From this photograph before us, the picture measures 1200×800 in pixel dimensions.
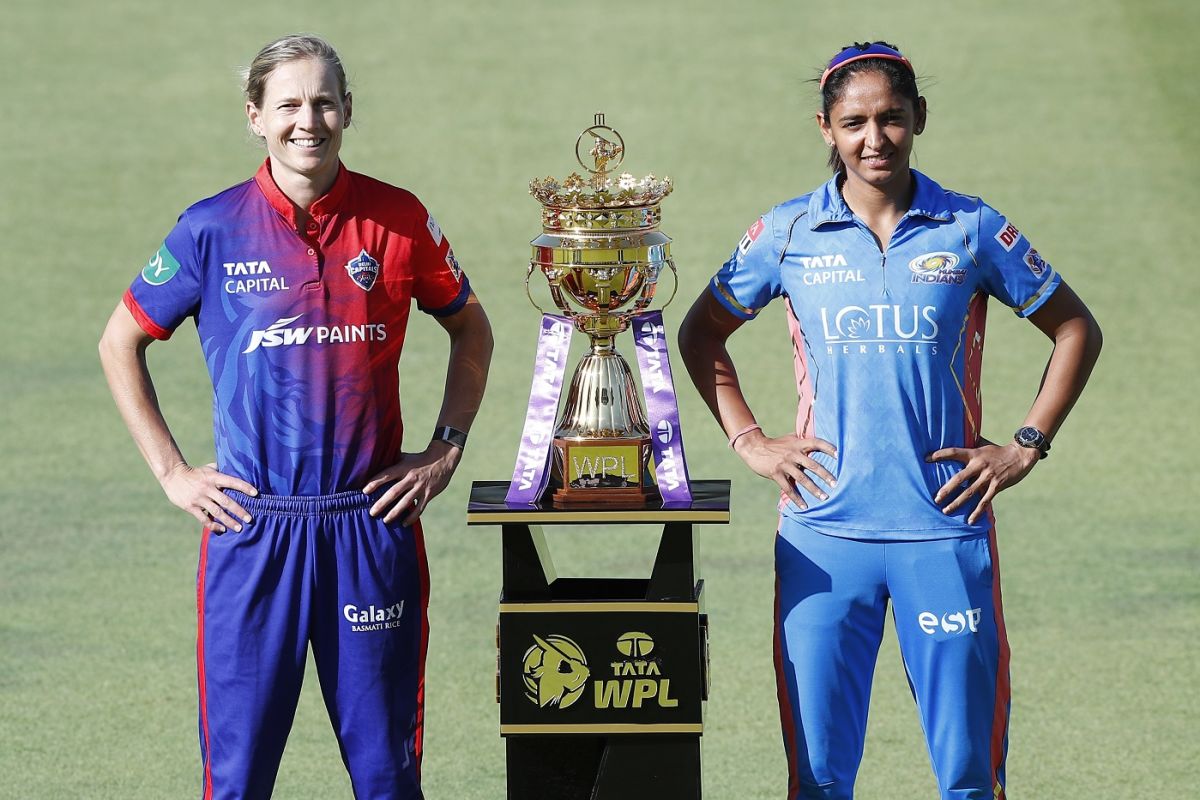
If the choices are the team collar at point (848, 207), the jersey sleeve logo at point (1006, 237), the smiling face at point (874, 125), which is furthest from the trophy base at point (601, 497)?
the jersey sleeve logo at point (1006, 237)

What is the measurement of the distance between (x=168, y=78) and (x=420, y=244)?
10.4 meters

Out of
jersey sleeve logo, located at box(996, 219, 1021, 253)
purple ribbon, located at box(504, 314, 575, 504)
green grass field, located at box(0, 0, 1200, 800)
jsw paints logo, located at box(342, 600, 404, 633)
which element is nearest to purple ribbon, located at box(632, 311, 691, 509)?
purple ribbon, located at box(504, 314, 575, 504)

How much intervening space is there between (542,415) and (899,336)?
732 mm

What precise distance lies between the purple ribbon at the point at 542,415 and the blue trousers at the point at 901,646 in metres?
0.54

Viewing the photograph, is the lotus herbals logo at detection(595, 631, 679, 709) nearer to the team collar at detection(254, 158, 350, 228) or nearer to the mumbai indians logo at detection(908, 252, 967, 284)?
the mumbai indians logo at detection(908, 252, 967, 284)

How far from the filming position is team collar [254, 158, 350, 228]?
146 inches

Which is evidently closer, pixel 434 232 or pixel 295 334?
pixel 295 334

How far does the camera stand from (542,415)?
12.3 ft

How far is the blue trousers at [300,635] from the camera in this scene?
3.70 meters

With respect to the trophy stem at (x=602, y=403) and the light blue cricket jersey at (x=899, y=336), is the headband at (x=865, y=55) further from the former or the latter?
the trophy stem at (x=602, y=403)

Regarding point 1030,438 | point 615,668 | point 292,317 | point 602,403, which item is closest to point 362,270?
point 292,317

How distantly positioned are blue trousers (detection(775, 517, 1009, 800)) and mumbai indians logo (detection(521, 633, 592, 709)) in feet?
1.36

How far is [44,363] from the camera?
9125 millimetres

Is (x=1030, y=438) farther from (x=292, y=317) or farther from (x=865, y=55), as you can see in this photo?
(x=292, y=317)
